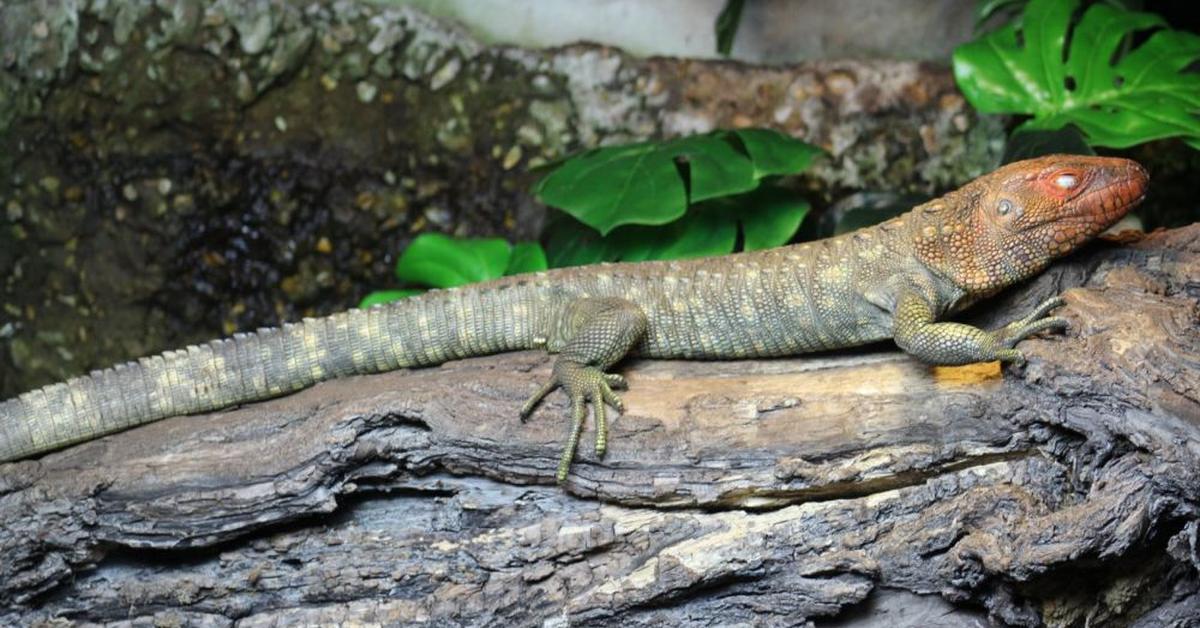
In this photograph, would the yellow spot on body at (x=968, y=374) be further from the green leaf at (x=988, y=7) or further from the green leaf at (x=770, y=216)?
the green leaf at (x=988, y=7)

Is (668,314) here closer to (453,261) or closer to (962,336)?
(962,336)

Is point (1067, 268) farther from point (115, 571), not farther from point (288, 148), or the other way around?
point (288, 148)

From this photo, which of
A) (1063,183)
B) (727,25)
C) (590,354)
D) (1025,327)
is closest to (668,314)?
(590,354)

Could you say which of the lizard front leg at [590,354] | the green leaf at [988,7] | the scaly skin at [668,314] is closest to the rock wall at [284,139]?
the green leaf at [988,7]

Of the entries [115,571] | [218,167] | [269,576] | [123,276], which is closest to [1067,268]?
[269,576]

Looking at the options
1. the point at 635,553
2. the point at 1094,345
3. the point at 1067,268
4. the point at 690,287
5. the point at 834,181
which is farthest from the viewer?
the point at 834,181

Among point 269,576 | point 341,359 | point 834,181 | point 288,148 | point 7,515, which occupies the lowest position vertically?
point 269,576

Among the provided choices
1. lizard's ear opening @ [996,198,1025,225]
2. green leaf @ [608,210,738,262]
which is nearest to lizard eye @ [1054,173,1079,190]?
lizard's ear opening @ [996,198,1025,225]
